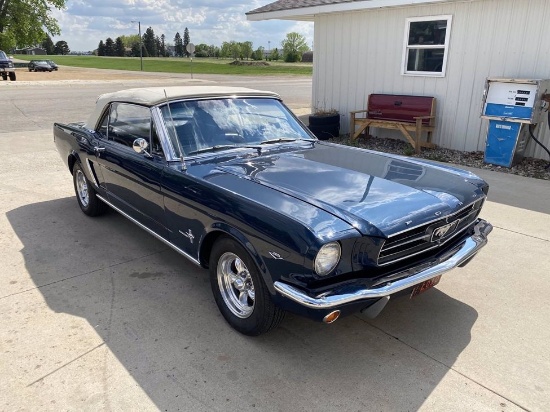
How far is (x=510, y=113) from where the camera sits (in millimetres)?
7434

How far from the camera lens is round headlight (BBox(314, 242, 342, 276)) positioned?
7.96 feet

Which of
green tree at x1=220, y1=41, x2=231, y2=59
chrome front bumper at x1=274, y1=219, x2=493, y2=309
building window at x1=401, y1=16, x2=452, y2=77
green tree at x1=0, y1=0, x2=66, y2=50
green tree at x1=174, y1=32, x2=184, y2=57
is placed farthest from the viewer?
green tree at x1=174, y1=32, x2=184, y2=57

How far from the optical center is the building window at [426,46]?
28.5ft

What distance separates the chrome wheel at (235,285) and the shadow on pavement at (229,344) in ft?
0.57

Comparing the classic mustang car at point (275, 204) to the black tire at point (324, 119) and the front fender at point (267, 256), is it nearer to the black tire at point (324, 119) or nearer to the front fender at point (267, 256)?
the front fender at point (267, 256)

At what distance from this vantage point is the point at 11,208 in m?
5.68

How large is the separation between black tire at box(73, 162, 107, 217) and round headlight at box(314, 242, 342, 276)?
3.51 metres

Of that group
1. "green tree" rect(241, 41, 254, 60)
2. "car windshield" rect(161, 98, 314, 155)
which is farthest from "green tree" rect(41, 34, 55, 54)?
"car windshield" rect(161, 98, 314, 155)

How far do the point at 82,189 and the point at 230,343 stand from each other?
341 centimetres

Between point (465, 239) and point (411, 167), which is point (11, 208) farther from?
point (465, 239)

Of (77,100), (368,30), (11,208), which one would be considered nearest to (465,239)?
(11,208)

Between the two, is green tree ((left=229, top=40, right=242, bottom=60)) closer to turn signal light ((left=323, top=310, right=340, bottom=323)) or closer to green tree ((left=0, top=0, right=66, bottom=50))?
green tree ((left=0, top=0, right=66, bottom=50))

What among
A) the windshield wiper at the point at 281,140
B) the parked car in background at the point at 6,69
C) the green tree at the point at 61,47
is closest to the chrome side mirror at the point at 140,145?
the windshield wiper at the point at 281,140

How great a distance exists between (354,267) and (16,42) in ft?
161
